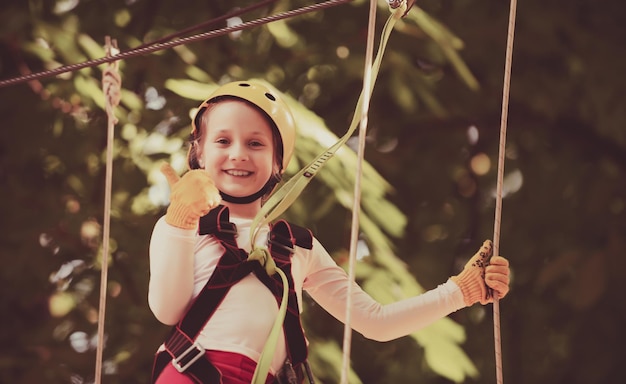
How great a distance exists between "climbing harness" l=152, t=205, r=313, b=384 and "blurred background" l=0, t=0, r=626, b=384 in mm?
624

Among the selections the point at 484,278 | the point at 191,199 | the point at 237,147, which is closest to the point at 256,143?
the point at 237,147

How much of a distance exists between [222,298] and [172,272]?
5 centimetres

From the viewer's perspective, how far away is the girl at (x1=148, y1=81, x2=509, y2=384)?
88cm

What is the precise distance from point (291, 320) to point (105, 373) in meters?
0.83

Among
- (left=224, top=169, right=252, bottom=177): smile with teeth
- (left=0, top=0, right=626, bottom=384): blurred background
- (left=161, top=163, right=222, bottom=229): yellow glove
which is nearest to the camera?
(left=161, top=163, right=222, bottom=229): yellow glove

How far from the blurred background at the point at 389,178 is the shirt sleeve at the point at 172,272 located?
0.68m

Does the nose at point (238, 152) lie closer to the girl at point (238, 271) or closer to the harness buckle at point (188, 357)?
the girl at point (238, 271)

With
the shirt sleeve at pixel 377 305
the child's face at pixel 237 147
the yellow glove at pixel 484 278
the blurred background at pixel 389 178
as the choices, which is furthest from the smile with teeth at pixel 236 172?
the blurred background at pixel 389 178

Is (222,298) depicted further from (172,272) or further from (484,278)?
(484,278)

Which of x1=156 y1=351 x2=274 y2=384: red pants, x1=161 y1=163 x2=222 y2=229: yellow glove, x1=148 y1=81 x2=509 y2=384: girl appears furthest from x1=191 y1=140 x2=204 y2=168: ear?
x1=156 y1=351 x2=274 y2=384: red pants

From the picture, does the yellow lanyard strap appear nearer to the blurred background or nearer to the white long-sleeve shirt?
the white long-sleeve shirt

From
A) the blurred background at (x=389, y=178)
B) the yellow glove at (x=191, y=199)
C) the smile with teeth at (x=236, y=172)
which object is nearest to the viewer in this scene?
the yellow glove at (x=191, y=199)

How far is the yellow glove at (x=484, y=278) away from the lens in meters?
0.98

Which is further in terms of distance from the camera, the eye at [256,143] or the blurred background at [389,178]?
the blurred background at [389,178]
